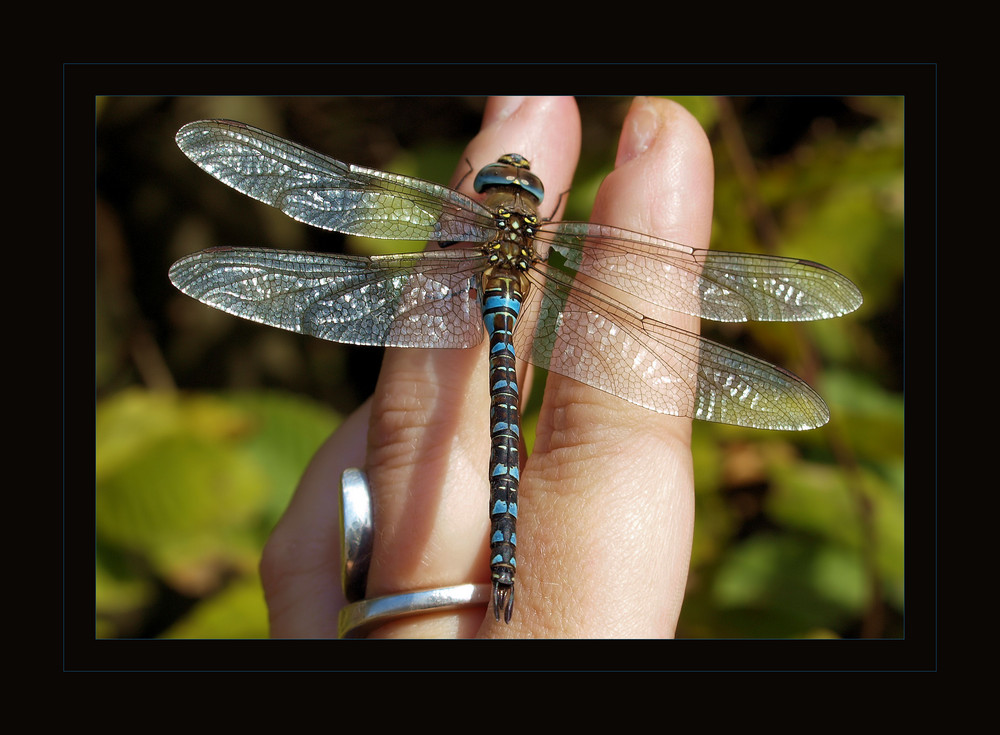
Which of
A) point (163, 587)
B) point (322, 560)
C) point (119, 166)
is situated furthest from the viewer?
point (119, 166)

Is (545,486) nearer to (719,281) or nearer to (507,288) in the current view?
(507,288)

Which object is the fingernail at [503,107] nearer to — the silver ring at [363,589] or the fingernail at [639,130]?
the fingernail at [639,130]

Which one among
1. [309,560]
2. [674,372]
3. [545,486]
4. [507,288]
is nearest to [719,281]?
[674,372]

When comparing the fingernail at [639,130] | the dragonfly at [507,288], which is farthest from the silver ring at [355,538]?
the fingernail at [639,130]

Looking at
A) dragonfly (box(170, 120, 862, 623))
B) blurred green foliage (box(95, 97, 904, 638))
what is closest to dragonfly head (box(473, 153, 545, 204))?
dragonfly (box(170, 120, 862, 623))

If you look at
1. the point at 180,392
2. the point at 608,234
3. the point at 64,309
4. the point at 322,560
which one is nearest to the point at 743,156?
the point at 608,234
